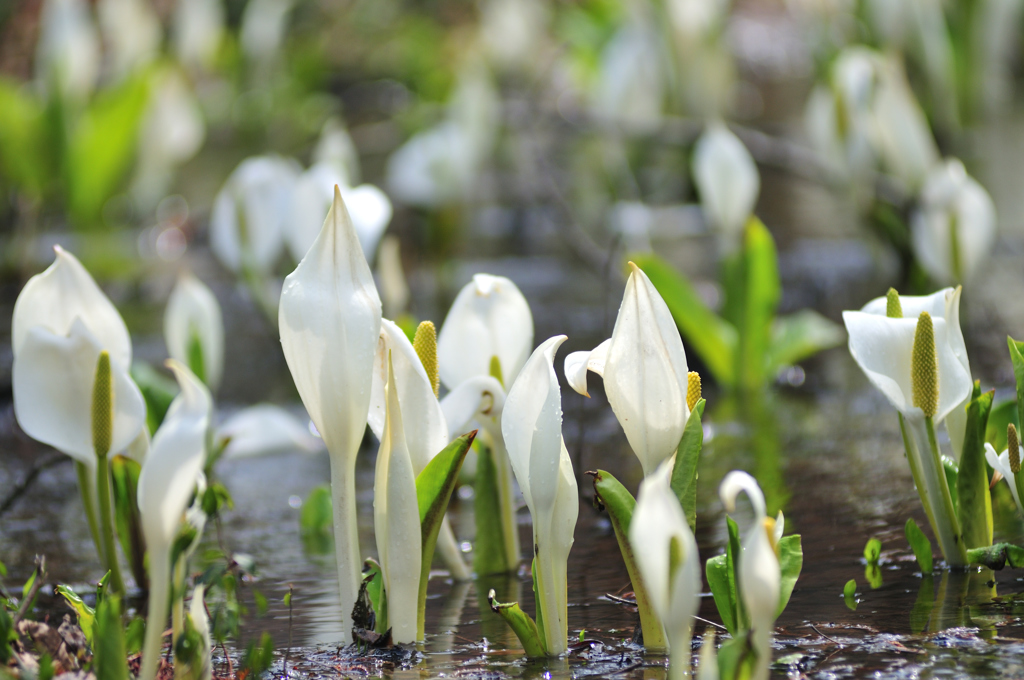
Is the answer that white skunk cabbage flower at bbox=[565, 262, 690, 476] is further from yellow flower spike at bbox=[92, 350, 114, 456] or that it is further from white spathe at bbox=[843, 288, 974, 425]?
yellow flower spike at bbox=[92, 350, 114, 456]

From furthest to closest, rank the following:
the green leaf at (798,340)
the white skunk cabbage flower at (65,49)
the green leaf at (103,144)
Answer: the green leaf at (103,144), the white skunk cabbage flower at (65,49), the green leaf at (798,340)

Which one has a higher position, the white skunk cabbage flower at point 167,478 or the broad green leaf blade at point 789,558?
the white skunk cabbage flower at point 167,478

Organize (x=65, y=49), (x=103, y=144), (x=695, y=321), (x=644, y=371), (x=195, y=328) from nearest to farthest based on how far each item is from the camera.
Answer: (x=644, y=371) → (x=195, y=328) → (x=695, y=321) → (x=65, y=49) → (x=103, y=144)

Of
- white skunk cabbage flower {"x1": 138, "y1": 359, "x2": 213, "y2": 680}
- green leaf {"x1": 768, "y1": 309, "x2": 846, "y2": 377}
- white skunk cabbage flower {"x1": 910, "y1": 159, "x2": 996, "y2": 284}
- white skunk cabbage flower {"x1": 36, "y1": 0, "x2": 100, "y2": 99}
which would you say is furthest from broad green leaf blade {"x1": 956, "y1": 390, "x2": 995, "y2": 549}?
white skunk cabbage flower {"x1": 36, "y1": 0, "x2": 100, "y2": 99}

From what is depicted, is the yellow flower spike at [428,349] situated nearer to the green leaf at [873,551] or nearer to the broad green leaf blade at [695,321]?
the green leaf at [873,551]

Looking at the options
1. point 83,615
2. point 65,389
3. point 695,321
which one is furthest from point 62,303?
point 695,321

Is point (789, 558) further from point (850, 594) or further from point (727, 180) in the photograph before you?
point (727, 180)

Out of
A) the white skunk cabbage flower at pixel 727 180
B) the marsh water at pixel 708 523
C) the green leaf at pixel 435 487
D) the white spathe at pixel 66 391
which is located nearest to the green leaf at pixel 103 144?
the marsh water at pixel 708 523
